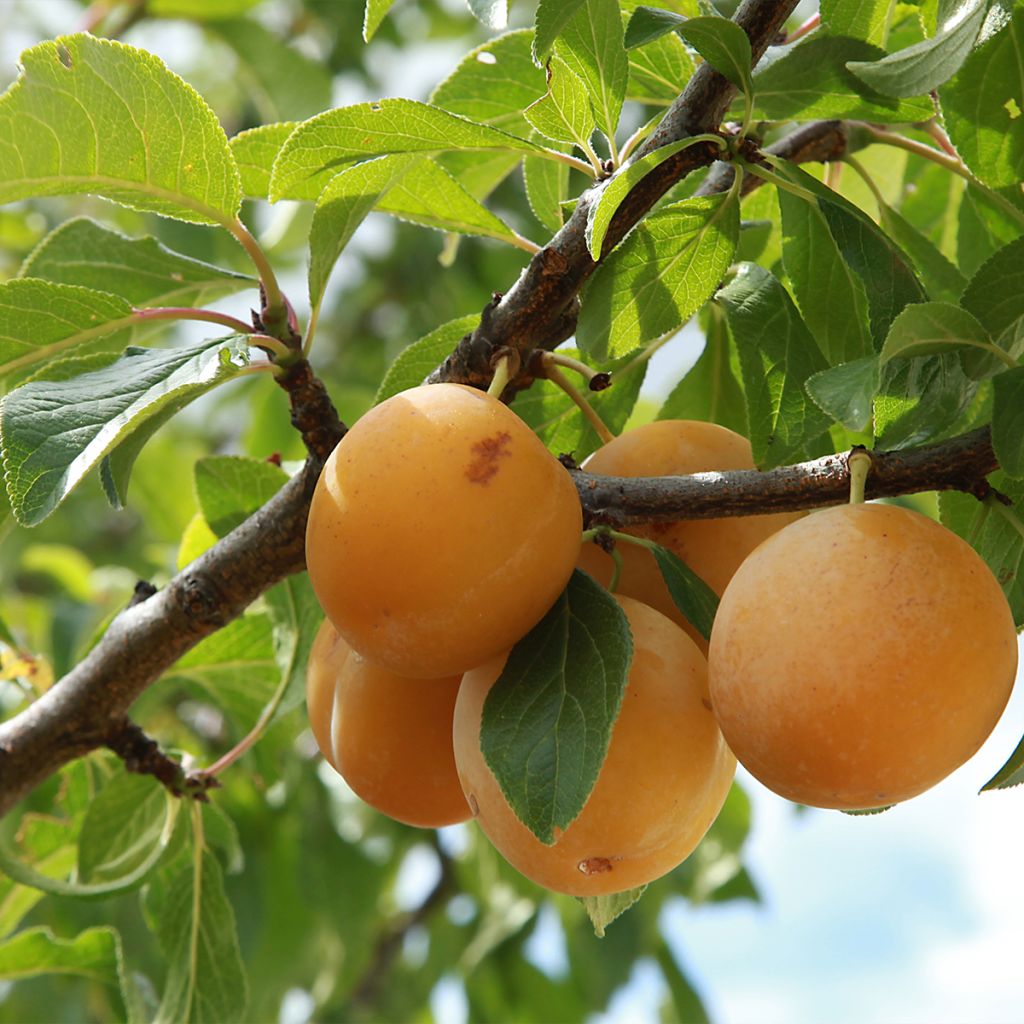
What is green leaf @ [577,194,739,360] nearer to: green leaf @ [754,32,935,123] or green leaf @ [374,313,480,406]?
green leaf @ [754,32,935,123]

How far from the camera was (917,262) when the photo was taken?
1.23m

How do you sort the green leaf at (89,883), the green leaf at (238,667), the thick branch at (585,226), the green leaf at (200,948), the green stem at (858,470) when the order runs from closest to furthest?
1. the green stem at (858,470)
2. the thick branch at (585,226)
3. the green leaf at (89,883)
4. the green leaf at (200,948)
5. the green leaf at (238,667)

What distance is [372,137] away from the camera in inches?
37.4

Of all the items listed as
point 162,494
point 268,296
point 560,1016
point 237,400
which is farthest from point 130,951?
point 237,400

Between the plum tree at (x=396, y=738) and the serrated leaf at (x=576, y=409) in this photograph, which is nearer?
the plum tree at (x=396, y=738)

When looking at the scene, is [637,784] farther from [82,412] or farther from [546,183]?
[546,183]

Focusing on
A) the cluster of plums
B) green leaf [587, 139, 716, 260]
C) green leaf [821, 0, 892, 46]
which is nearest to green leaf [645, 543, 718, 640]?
the cluster of plums

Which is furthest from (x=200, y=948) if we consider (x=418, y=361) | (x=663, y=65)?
(x=663, y=65)

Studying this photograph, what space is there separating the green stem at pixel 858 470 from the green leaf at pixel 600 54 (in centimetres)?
34

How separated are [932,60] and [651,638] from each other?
1.44 ft

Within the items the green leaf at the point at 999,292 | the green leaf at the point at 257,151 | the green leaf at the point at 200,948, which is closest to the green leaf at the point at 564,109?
the green leaf at the point at 257,151

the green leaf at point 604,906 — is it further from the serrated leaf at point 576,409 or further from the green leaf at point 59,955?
the green leaf at point 59,955

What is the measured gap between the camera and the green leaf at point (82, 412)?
2.63 ft

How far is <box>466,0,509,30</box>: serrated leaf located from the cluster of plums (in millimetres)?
288
